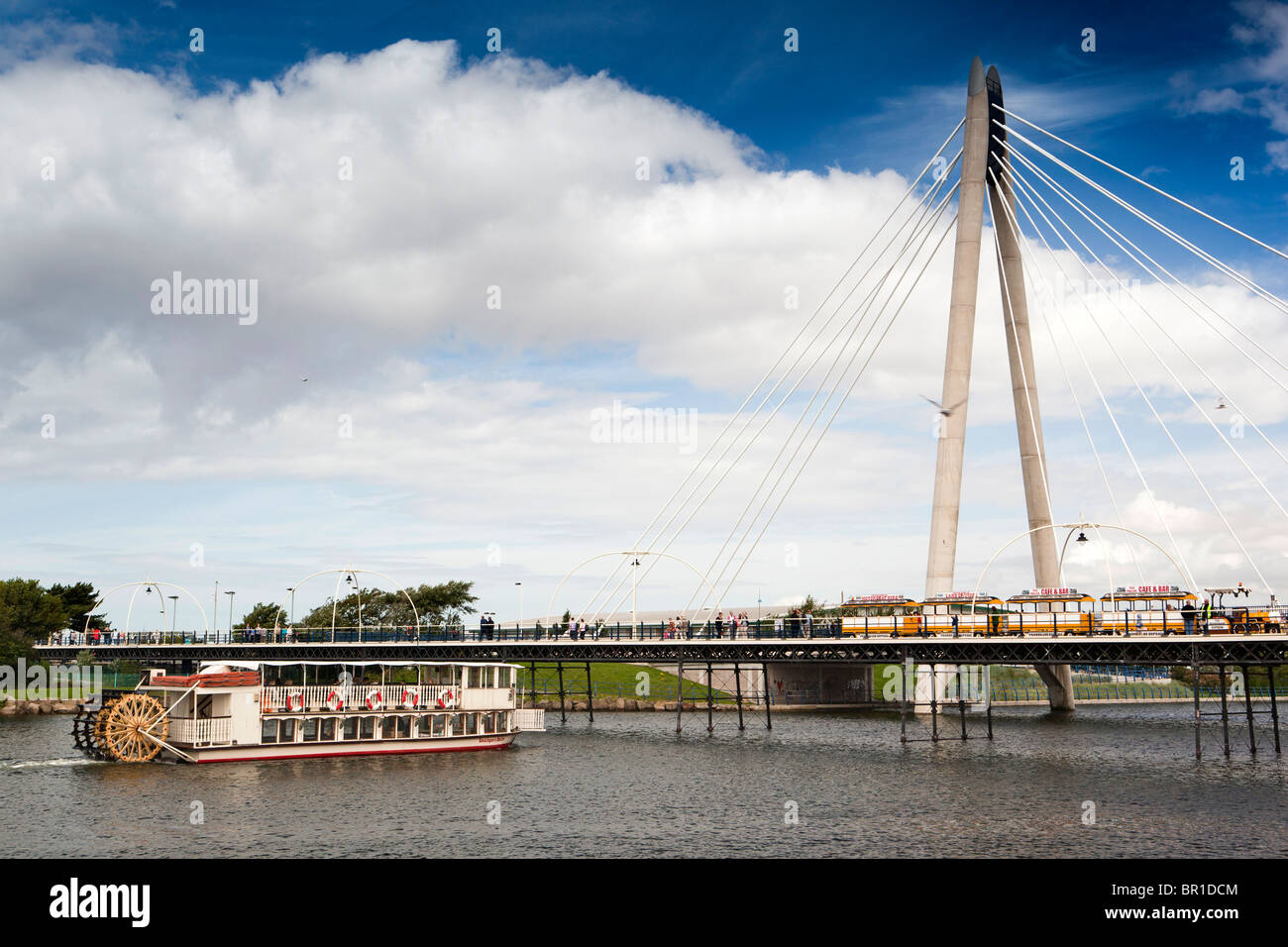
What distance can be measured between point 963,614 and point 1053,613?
206 inches

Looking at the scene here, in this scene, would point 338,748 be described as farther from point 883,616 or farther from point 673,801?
point 883,616

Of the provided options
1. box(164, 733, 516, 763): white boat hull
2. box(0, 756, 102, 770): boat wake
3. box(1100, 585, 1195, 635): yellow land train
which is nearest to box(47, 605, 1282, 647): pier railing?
box(1100, 585, 1195, 635): yellow land train

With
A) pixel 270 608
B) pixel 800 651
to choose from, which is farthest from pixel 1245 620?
pixel 270 608

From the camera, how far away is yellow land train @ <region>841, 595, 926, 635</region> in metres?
68.8

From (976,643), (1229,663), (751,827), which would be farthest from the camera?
(976,643)

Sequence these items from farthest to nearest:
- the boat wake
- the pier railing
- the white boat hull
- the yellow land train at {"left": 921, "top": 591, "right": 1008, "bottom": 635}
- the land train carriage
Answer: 1. the yellow land train at {"left": 921, "top": 591, "right": 1008, "bottom": 635}
2. the pier railing
3. the white boat hull
4. the land train carriage
5. the boat wake

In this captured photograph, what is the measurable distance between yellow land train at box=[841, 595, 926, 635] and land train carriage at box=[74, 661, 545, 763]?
75.3 ft

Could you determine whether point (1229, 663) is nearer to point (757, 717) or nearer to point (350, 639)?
point (757, 717)

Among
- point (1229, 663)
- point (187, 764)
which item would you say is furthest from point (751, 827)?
point (1229, 663)

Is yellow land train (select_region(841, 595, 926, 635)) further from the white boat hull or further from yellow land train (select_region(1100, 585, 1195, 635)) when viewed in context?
the white boat hull

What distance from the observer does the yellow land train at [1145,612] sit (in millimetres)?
61000
